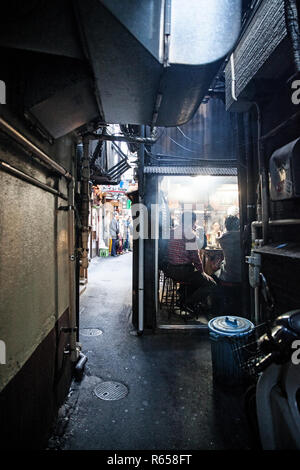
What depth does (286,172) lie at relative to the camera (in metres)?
3.52

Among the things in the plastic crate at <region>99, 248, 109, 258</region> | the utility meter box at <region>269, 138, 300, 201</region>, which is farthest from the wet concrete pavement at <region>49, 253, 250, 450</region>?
the plastic crate at <region>99, 248, 109, 258</region>

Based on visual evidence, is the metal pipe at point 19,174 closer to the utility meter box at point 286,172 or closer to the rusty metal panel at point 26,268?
the rusty metal panel at point 26,268

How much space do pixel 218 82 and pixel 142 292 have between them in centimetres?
618

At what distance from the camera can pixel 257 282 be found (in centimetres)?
452

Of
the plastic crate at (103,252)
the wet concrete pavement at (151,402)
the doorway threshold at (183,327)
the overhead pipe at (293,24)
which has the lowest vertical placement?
the wet concrete pavement at (151,402)

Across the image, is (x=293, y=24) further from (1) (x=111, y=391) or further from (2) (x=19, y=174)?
(1) (x=111, y=391)

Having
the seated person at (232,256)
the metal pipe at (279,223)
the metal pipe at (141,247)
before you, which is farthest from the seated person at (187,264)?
the metal pipe at (279,223)

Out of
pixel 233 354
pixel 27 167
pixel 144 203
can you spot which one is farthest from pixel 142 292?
pixel 27 167

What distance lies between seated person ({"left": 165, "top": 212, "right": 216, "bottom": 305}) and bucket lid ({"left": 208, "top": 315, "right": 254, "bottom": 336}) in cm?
267

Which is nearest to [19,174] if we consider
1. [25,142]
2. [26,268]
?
[25,142]

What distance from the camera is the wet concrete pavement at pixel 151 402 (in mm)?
3371

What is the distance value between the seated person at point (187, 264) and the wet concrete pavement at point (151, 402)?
1.55 m

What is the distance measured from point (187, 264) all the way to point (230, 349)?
325cm
